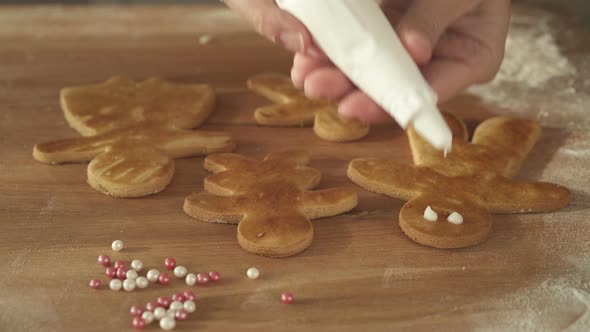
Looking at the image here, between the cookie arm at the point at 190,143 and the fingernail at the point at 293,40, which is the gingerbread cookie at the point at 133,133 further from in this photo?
the fingernail at the point at 293,40

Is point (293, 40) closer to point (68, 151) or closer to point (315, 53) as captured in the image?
point (315, 53)

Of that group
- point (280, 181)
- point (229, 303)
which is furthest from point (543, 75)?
point (229, 303)

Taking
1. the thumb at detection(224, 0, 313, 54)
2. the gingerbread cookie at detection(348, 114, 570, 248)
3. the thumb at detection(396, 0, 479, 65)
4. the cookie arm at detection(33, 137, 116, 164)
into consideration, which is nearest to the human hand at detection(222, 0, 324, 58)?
the thumb at detection(224, 0, 313, 54)

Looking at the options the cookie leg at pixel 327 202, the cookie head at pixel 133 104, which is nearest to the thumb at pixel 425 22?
the cookie leg at pixel 327 202

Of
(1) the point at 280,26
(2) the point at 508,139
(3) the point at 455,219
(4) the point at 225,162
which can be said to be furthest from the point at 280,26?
(2) the point at 508,139

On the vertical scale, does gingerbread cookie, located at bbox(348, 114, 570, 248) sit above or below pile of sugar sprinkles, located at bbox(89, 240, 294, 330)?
above

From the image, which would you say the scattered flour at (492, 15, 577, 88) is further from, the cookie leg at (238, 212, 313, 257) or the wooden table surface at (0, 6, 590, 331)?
the cookie leg at (238, 212, 313, 257)
